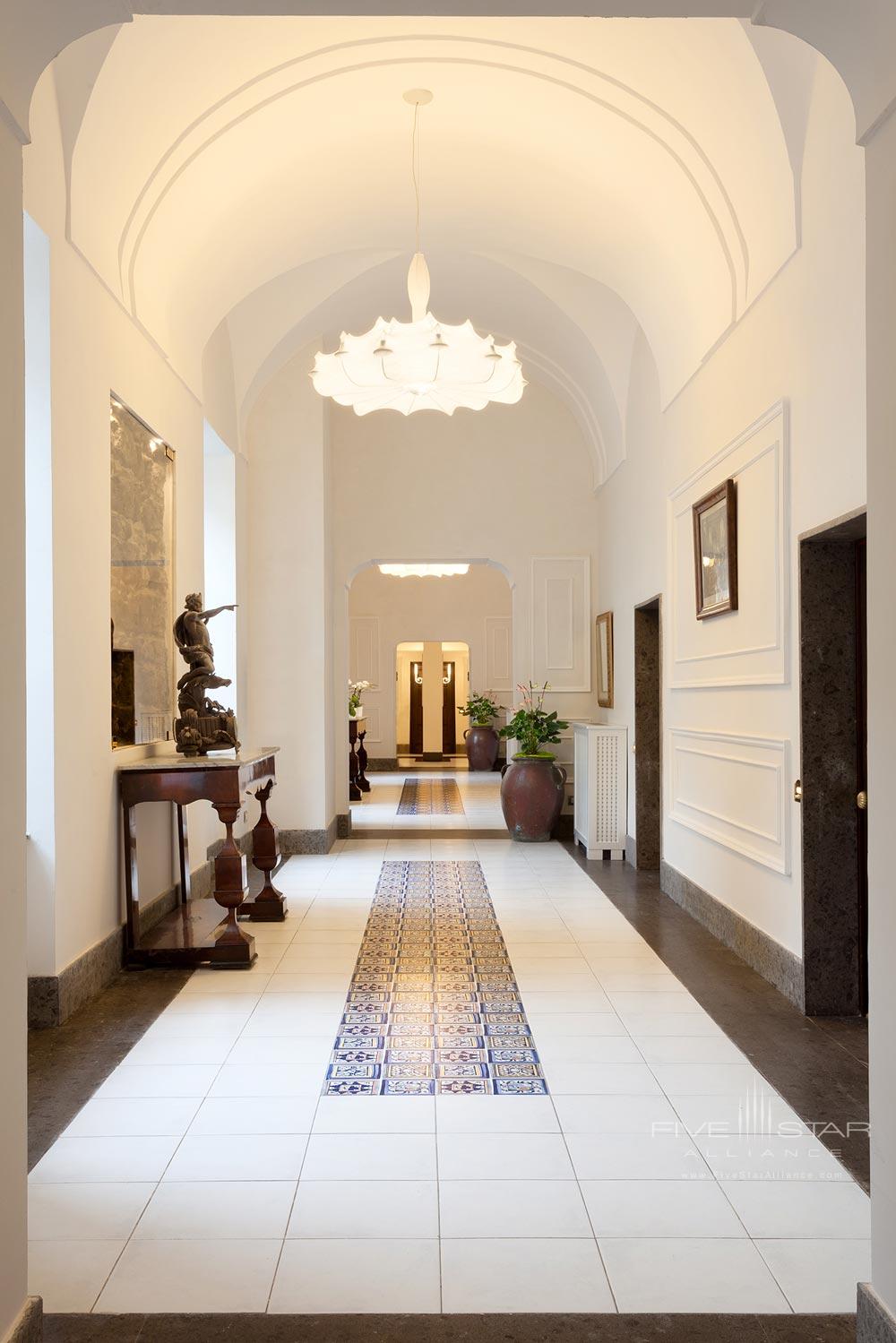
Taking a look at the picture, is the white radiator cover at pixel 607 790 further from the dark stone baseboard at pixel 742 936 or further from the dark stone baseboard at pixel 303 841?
the dark stone baseboard at pixel 303 841

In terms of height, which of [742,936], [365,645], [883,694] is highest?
[365,645]

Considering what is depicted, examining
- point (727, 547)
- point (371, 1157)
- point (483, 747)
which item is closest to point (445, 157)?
point (727, 547)

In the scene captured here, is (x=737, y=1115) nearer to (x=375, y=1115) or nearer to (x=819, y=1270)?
(x=819, y=1270)

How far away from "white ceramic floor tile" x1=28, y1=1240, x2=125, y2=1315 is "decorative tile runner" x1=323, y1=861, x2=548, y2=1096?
1243 millimetres

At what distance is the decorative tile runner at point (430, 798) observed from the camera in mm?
14148

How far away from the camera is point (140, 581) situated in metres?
6.37

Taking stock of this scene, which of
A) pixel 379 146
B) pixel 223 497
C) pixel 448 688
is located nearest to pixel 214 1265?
pixel 379 146

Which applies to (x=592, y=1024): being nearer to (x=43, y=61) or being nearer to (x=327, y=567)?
(x=43, y=61)

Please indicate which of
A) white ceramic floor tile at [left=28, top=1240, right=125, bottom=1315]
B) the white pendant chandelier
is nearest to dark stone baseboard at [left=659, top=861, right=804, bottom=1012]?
white ceramic floor tile at [left=28, top=1240, right=125, bottom=1315]

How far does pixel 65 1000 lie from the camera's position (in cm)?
487

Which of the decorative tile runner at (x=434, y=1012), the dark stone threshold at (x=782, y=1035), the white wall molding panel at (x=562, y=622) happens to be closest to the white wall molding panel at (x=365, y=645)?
the white wall molding panel at (x=562, y=622)

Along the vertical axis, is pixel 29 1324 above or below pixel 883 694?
below

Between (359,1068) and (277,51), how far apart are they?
5.04 metres

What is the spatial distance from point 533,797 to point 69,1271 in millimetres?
8397
